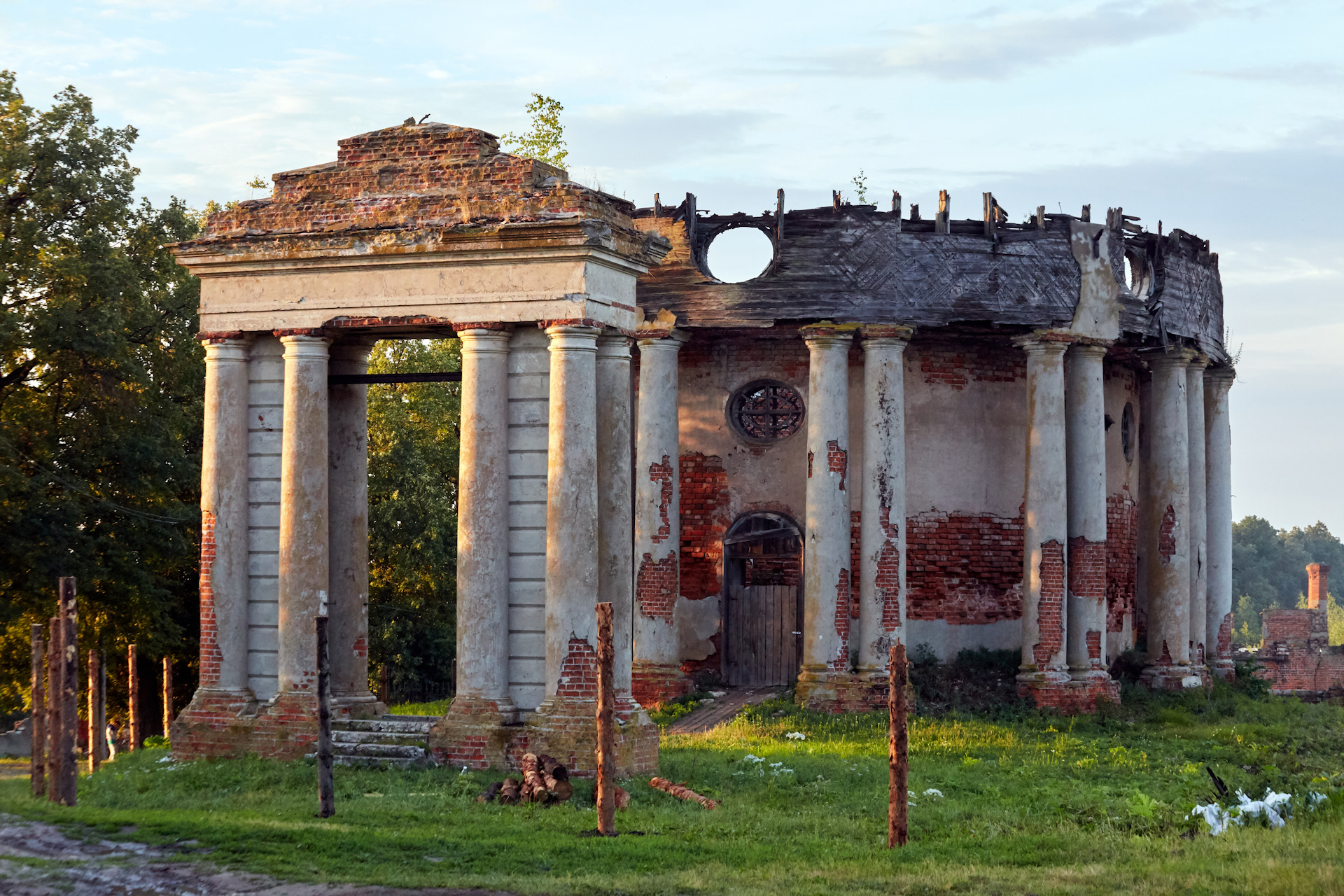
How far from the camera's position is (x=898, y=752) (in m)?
12.8

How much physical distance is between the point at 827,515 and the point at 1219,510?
1046 centimetres

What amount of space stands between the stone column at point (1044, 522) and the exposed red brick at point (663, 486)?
5.70m

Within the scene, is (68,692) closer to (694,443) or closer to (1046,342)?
(694,443)

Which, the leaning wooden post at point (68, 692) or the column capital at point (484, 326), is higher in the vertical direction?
the column capital at point (484, 326)

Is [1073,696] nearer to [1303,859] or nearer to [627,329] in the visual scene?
[627,329]

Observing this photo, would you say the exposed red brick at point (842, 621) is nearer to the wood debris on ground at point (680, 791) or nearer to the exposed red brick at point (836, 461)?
the exposed red brick at point (836, 461)

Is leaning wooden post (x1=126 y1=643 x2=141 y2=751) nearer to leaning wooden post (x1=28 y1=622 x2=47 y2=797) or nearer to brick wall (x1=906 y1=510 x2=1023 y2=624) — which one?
leaning wooden post (x1=28 y1=622 x2=47 y2=797)

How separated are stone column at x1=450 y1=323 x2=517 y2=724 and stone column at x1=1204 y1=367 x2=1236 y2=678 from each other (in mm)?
17419

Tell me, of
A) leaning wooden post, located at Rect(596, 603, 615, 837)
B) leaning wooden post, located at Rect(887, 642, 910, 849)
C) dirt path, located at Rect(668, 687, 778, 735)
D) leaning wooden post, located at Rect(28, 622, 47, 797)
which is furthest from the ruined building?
leaning wooden post, located at Rect(887, 642, 910, 849)

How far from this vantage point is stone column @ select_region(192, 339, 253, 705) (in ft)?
59.6

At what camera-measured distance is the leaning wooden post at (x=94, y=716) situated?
23.5 m

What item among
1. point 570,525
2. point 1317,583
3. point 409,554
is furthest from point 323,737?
point 1317,583

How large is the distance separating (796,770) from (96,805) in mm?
7458

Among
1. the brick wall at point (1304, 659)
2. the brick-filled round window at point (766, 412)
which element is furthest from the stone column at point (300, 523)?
the brick wall at point (1304, 659)
